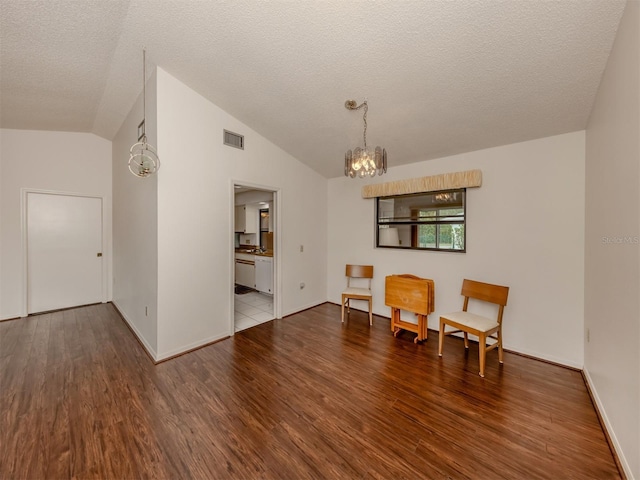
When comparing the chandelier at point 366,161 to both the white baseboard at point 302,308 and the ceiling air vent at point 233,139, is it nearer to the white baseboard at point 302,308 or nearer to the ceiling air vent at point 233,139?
Answer: the ceiling air vent at point 233,139

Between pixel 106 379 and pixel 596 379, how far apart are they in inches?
164

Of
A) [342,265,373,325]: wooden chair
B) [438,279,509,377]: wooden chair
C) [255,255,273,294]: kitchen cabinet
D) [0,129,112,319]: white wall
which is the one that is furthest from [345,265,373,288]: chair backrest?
[0,129,112,319]: white wall

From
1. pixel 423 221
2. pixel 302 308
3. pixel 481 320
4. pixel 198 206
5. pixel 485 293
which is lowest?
pixel 302 308

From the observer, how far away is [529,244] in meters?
2.72

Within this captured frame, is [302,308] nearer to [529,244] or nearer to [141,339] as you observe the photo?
[141,339]

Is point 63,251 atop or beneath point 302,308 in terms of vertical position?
atop

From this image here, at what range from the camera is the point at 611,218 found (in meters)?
1.71

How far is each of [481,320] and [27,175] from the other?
6518 mm

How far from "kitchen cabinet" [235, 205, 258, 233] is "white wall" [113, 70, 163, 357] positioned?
8.02 ft

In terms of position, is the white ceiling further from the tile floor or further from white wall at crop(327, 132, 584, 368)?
the tile floor

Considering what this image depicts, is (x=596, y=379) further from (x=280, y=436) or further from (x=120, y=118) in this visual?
(x=120, y=118)

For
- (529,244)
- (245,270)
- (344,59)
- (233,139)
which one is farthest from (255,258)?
(529,244)

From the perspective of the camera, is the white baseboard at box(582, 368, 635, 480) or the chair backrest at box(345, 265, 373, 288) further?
the chair backrest at box(345, 265, 373, 288)

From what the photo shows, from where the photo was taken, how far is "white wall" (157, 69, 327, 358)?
103 inches
